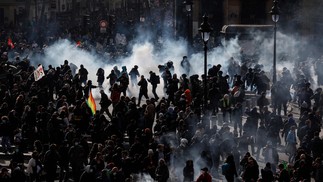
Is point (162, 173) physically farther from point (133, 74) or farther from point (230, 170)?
point (133, 74)

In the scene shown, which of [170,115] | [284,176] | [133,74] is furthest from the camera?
[133,74]

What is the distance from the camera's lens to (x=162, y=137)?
2645cm

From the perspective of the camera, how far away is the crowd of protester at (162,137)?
75.2 feet

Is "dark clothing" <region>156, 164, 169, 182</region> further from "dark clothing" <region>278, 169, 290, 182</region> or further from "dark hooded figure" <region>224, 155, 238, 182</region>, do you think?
"dark clothing" <region>278, 169, 290, 182</region>

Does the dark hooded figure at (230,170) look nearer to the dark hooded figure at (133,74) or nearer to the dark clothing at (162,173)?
the dark clothing at (162,173)

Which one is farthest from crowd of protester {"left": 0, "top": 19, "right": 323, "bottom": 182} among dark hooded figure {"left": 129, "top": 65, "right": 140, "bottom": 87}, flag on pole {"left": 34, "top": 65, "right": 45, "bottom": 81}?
dark hooded figure {"left": 129, "top": 65, "right": 140, "bottom": 87}

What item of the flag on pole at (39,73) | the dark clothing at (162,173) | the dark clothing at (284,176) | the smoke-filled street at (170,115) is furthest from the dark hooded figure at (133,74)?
the dark clothing at (284,176)

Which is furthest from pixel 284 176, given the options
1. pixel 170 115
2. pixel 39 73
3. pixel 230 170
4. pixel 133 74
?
pixel 133 74

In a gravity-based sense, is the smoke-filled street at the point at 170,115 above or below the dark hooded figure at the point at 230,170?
above

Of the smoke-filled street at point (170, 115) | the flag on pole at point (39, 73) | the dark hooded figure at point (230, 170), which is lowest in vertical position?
the dark hooded figure at point (230, 170)

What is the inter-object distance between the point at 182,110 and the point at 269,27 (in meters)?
19.7

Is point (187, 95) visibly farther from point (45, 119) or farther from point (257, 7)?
point (257, 7)

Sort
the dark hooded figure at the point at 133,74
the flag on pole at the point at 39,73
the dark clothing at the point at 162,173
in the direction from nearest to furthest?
the dark clothing at the point at 162,173
the flag on pole at the point at 39,73
the dark hooded figure at the point at 133,74

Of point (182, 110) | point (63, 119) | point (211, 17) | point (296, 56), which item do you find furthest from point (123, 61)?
point (63, 119)
